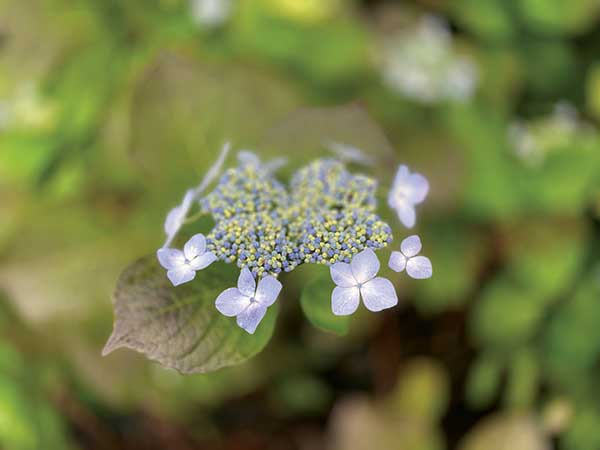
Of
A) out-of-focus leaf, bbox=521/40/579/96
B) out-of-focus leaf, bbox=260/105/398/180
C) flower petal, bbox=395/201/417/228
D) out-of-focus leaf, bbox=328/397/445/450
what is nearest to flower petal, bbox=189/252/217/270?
flower petal, bbox=395/201/417/228

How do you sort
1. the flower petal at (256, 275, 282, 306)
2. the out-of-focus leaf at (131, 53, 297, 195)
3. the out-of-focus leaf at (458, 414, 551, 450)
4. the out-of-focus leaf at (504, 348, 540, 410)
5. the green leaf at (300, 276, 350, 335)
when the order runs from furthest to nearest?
the out-of-focus leaf at (504, 348, 540, 410)
the out-of-focus leaf at (458, 414, 551, 450)
the out-of-focus leaf at (131, 53, 297, 195)
the green leaf at (300, 276, 350, 335)
the flower petal at (256, 275, 282, 306)

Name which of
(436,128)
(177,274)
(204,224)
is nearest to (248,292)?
(177,274)

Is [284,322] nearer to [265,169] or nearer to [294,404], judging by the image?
[294,404]

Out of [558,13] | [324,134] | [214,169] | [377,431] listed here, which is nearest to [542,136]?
[558,13]

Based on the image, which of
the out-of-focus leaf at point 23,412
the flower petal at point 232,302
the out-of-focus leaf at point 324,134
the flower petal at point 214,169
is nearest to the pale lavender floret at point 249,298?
the flower petal at point 232,302

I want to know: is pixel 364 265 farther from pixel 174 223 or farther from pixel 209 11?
pixel 209 11

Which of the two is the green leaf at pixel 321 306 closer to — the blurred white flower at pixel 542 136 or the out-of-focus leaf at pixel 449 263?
the out-of-focus leaf at pixel 449 263

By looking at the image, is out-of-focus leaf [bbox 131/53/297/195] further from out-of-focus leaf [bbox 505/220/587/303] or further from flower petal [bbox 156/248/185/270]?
out-of-focus leaf [bbox 505/220/587/303]
